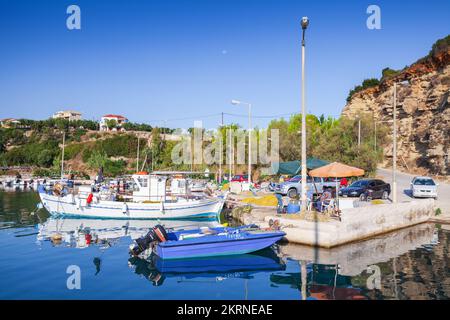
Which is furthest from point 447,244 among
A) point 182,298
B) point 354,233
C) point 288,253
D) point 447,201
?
point 182,298

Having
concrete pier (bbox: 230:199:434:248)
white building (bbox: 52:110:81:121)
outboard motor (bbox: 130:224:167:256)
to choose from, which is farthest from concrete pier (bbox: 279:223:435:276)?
white building (bbox: 52:110:81:121)

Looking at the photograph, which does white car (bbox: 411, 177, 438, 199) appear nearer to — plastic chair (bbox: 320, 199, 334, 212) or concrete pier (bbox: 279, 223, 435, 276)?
concrete pier (bbox: 279, 223, 435, 276)

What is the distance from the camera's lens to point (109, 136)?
382 feet

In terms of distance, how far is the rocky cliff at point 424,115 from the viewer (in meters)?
46.4

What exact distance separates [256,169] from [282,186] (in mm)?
24279

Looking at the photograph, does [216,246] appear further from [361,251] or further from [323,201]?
[323,201]

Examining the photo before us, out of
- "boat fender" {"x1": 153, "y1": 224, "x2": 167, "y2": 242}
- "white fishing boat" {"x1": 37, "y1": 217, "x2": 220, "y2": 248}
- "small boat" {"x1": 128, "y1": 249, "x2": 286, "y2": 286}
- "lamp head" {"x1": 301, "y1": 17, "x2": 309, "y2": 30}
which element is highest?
"lamp head" {"x1": 301, "y1": 17, "x2": 309, "y2": 30}

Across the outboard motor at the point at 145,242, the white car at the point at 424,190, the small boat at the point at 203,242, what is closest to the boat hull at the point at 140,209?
the small boat at the point at 203,242

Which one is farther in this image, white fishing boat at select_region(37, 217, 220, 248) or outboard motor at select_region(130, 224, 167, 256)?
white fishing boat at select_region(37, 217, 220, 248)

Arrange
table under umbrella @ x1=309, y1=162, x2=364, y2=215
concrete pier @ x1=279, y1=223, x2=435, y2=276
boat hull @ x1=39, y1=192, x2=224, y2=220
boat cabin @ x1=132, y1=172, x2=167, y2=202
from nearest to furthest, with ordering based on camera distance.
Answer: concrete pier @ x1=279, y1=223, x2=435, y2=276 → table under umbrella @ x1=309, y1=162, x2=364, y2=215 → boat hull @ x1=39, y1=192, x2=224, y2=220 → boat cabin @ x1=132, y1=172, x2=167, y2=202

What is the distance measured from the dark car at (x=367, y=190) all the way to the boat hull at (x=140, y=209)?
30.2ft

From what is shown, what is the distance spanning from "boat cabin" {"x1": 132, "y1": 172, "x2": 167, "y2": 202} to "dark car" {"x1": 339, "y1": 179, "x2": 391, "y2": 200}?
13.0m

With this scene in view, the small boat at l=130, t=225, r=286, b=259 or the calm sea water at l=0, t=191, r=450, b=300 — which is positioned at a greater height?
the small boat at l=130, t=225, r=286, b=259

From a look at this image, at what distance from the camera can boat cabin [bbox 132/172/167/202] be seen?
94.1 feet
